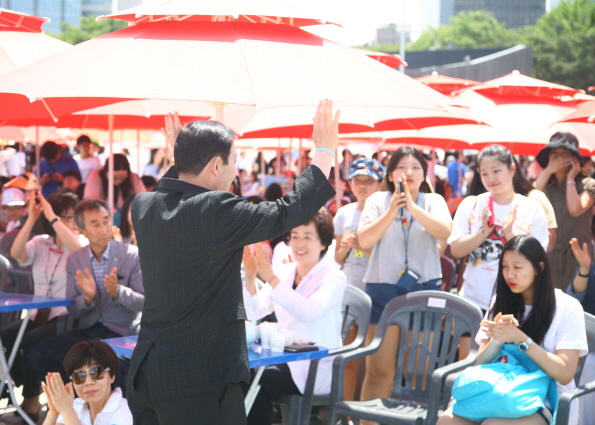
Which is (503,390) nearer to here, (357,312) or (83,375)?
(357,312)

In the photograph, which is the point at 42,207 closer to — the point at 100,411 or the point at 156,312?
the point at 100,411

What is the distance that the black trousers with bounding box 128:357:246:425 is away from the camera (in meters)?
2.74

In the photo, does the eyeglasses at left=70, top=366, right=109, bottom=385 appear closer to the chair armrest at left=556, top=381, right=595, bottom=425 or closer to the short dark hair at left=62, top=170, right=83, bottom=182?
the chair armrest at left=556, top=381, right=595, bottom=425

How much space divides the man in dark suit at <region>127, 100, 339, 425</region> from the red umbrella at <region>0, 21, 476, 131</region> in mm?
612

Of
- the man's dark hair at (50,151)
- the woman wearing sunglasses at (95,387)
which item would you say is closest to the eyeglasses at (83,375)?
the woman wearing sunglasses at (95,387)

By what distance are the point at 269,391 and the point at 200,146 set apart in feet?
7.54

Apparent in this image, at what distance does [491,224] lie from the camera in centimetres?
517

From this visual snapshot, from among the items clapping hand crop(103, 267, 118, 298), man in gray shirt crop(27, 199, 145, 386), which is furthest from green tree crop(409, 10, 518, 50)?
clapping hand crop(103, 267, 118, 298)

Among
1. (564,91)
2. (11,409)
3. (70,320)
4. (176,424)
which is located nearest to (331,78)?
(176,424)

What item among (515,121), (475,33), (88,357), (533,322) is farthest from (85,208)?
(475,33)

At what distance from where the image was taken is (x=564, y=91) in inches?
396

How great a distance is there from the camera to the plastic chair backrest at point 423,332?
4.80 meters

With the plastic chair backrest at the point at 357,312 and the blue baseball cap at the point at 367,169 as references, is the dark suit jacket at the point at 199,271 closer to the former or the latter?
the plastic chair backrest at the point at 357,312

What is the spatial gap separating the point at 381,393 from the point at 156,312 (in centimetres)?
257
